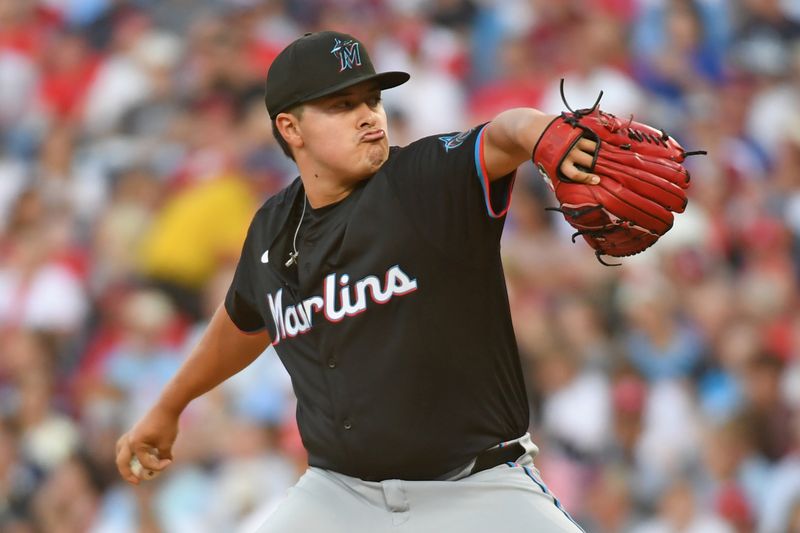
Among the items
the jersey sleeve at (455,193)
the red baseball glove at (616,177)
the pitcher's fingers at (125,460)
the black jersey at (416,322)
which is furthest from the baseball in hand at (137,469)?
the red baseball glove at (616,177)

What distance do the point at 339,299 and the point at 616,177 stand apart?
0.89m

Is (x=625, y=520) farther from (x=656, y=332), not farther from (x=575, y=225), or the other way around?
(x=575, y=225)

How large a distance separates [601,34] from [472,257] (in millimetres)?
5220

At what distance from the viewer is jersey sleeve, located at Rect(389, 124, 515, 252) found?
3.23 meters

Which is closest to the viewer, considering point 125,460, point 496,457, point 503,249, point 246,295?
point 496,457

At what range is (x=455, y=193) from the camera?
10.7 feet

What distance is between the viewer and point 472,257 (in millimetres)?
3316

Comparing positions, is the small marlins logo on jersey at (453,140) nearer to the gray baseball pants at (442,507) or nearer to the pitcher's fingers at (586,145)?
the pitcher's fingers at (586,145)

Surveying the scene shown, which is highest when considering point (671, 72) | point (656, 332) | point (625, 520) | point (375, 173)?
point (375, 173)

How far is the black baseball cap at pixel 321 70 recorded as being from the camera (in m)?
3.49

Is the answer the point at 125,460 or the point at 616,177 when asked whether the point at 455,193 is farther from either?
the point at 125,460

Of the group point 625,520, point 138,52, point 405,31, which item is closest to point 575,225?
point 625,520

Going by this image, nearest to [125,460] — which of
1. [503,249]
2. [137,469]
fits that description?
[137,469]

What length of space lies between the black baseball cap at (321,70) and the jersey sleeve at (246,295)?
0.50 m
